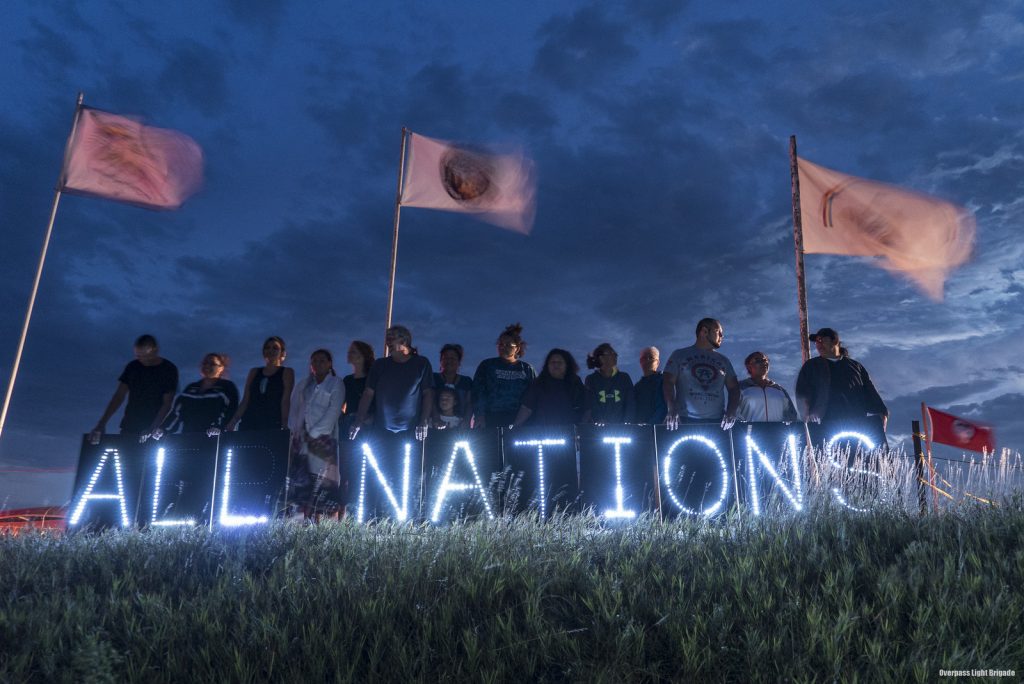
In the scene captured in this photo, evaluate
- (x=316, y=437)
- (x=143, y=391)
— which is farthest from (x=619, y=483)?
(x=143, y=391)

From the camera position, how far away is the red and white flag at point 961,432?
12477mm

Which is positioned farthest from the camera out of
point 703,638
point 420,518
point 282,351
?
point 282,351

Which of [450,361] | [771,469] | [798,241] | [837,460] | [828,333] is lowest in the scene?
[771,469]

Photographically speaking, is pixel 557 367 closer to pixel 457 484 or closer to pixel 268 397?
pixel 457 484

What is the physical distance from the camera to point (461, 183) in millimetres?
13289

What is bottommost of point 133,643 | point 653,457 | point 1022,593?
point 133,643

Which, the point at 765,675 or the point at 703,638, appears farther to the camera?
the point at 703,638

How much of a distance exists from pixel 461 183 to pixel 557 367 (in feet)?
18.5

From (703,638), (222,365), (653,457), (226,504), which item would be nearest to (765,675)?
(703,638)

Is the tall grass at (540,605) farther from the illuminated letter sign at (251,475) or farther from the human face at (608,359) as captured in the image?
the human face at (608,359)

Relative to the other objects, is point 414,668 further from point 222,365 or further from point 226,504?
point 222,365

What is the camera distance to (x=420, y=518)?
25.3 ft

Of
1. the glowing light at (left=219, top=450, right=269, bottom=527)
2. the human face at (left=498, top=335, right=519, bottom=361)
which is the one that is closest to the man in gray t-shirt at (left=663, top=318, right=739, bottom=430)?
the human face at (left=498, top=335, right=519, bottom=361)

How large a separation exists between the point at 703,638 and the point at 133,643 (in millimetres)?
3165
